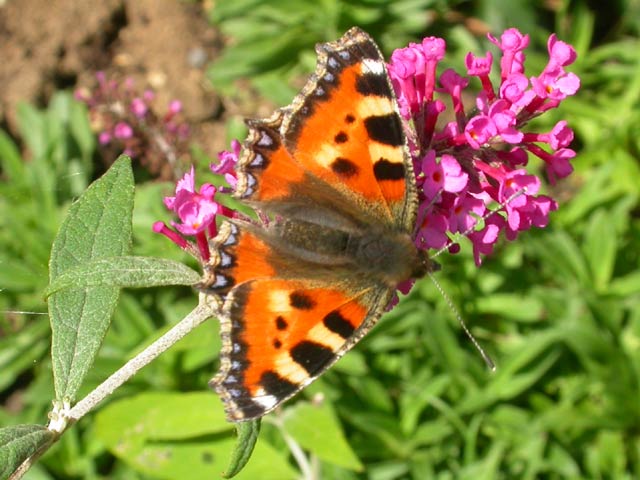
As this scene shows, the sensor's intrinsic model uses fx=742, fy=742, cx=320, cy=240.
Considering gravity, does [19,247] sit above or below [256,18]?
below

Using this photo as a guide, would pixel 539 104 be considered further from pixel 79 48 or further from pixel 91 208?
pixel 79 48

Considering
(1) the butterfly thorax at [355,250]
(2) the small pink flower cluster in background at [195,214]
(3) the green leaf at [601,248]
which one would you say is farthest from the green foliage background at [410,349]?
(2) the small pink flower cluster in background at [195,214]

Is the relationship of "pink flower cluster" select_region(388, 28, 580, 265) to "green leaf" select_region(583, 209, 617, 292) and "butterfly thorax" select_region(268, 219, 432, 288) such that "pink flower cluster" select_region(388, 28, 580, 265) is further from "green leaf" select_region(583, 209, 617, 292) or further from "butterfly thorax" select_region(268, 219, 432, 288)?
"green leaf" select_region(583, 209, 617, 292)

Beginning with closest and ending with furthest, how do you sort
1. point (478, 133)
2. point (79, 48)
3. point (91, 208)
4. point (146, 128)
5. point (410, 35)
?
point (478, 133) < point (91, 208) < point (146, 128) < point (410, 35) < point (79, 48)

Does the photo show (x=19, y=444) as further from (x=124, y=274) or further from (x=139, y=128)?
(x=139, y=128)

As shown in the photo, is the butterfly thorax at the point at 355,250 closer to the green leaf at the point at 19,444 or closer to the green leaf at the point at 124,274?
the green leaf at the point at 124,274

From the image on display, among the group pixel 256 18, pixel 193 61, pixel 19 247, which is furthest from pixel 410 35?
pixel 19 247

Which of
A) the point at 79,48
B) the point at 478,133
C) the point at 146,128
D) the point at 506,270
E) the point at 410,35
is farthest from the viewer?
the point at 79,48
